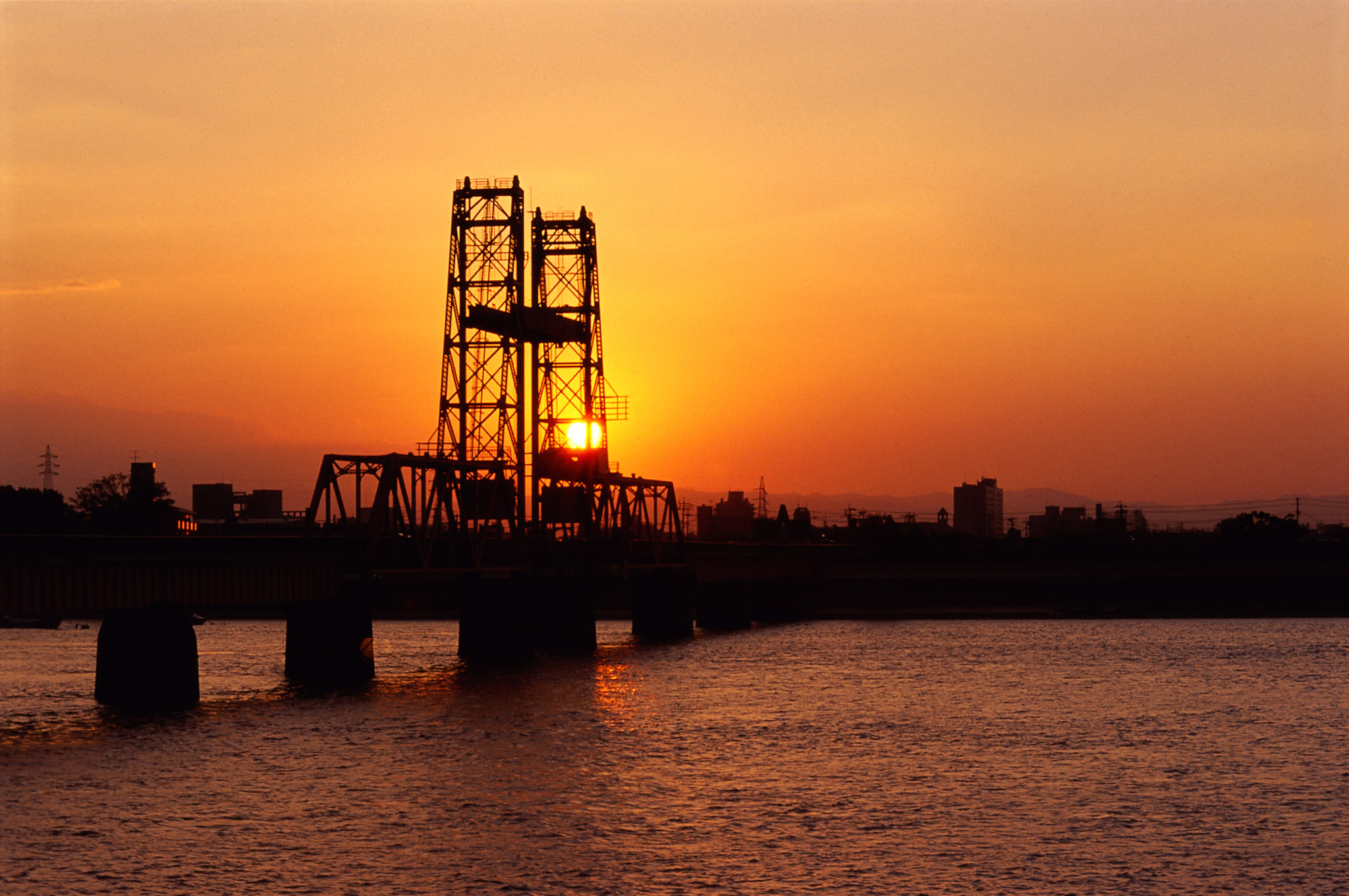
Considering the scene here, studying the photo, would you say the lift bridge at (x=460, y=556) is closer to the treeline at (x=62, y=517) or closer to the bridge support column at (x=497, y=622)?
the bridge support column at (x=497, y=622)

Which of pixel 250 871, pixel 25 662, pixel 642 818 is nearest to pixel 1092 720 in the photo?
pixel 642 818

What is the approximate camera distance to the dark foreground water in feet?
102

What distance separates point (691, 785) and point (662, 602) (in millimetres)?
80393

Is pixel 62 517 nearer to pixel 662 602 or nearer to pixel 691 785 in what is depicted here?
pixel 662 602

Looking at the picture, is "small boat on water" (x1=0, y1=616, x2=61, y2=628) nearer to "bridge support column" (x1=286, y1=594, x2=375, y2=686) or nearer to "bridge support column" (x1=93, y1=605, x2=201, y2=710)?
"bridge support column" (x1=286, y1=594, x2=375, y2=686)

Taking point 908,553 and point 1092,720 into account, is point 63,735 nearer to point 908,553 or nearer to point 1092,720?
Answer: point 1092,720

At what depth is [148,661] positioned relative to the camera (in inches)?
2359

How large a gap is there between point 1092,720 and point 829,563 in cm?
11499

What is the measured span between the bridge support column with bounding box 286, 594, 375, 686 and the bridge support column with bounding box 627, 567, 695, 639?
5196 centimetres

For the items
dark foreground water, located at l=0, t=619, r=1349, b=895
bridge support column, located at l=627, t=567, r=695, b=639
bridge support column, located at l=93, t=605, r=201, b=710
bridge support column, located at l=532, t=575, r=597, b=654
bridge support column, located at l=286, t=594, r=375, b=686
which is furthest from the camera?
bridge support column, located at l=627, t=567, r=695, b=639

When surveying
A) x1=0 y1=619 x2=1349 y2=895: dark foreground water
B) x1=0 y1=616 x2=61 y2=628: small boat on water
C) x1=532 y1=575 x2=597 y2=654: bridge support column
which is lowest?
x1=0 y1=619 x2=1349 y2=895: dark foreground water

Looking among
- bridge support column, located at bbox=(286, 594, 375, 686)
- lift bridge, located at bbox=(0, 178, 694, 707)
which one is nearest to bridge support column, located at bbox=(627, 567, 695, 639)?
lift bridge, located at bbox=(0, 178, 694, 707)

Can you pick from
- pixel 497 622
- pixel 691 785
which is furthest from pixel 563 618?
pixel 691 785

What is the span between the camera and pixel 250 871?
31.2 metres
